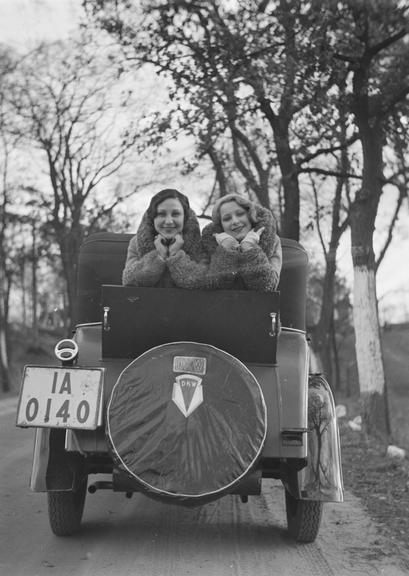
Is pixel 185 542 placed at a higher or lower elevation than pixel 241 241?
lower

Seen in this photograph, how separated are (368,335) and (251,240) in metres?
7.34

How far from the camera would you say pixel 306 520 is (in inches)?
214

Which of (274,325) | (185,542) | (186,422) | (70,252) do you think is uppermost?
(70,252)

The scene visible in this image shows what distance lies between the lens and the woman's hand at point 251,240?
538 centimetres

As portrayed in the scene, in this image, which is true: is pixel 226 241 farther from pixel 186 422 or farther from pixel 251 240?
pixel 186 422

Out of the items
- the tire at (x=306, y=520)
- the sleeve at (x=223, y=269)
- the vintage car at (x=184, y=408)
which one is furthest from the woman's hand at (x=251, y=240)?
the tire at (x=306, y=520)

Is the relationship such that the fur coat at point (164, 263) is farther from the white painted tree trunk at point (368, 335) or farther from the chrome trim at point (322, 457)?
the white painted tree trunk at point (368, 335)

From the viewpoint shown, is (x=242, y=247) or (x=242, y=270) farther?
(x=242, y=247)

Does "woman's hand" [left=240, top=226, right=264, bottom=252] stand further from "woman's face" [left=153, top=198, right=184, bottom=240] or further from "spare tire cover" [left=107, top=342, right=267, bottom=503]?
"spare tire cover" [left=107, top=342, right=267, bottom=503]

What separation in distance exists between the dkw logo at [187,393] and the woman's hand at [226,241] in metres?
0.97

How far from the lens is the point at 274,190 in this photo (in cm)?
2525

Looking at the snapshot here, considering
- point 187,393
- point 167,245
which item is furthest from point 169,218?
point 187,393

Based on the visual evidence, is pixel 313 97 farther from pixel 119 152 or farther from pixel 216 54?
pixel 119 152

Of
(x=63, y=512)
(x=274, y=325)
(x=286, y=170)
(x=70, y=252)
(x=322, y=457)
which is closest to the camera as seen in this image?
(x=274, y=325)
